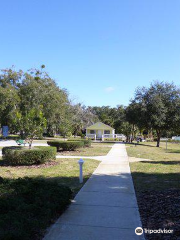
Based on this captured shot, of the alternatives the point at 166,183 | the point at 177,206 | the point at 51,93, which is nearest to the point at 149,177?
the point at 166,183

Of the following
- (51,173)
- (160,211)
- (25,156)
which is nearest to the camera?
(160,211)

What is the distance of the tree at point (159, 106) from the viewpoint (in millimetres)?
32000

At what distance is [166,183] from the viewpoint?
26.1 ft

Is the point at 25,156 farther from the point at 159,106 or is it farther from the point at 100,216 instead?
the point at 159,106

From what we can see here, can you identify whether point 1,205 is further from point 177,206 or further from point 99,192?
point 177,206

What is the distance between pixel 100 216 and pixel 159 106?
2873 cm

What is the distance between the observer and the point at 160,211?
5.15 metres

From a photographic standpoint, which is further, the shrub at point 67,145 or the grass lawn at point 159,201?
the shrub at point 67,145

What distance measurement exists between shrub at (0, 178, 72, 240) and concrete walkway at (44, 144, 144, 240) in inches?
8.2

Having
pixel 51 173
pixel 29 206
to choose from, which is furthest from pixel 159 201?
pixel 51 173

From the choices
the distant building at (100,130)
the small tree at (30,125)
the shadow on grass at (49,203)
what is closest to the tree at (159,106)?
the distant building at (100,130)

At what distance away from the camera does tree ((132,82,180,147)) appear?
3200 cm

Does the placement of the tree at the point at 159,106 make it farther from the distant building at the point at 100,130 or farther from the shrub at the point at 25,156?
the shrub at the point at 25,156

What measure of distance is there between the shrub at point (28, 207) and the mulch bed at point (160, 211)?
5.64 feet
